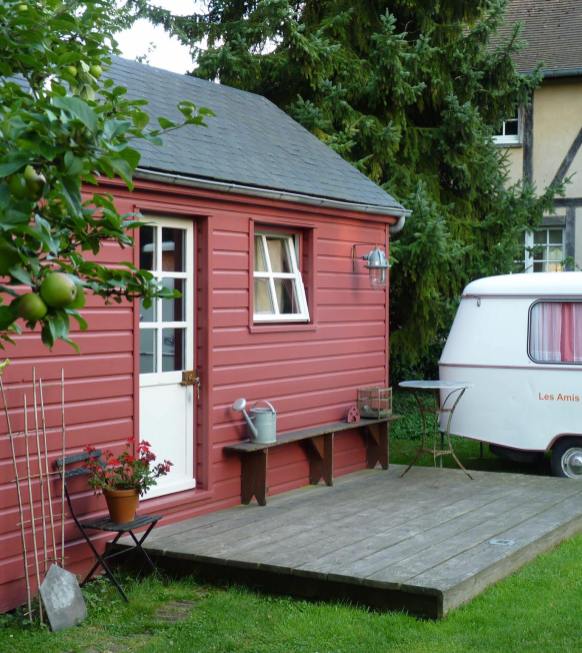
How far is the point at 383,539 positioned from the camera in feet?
23.4

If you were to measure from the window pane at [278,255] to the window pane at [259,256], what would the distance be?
5.4 inches

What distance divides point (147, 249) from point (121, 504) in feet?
6.74

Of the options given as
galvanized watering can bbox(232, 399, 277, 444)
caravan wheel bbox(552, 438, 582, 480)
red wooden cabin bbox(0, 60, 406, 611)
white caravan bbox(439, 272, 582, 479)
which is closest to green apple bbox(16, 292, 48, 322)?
red wooden cabin bbox(0, 60, 406, 611)

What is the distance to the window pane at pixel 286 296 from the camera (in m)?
9.27

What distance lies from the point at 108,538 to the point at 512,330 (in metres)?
5.50

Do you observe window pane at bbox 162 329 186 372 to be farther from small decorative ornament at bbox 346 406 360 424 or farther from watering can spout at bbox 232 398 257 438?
small decorative ornament at bbox 346 406 360 424

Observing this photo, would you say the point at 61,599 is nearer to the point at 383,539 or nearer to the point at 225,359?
the point at 383,539

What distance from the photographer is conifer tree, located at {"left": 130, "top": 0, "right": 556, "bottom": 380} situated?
14.1 metres

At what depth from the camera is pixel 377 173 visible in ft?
47.2

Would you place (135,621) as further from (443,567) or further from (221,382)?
(221,382)

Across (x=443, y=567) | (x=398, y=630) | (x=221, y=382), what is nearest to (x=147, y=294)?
(x=398, y=630)

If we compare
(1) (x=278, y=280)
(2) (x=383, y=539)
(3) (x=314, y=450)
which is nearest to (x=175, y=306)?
(1) (x=278, y=280)

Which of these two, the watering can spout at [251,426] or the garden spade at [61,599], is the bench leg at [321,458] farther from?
the garden spade at [61,599]

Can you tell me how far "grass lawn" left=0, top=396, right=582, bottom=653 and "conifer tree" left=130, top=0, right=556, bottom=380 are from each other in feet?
25.0
